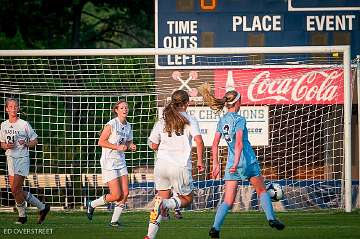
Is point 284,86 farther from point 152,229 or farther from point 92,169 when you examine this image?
point 152,229

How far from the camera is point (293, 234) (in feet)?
49.7

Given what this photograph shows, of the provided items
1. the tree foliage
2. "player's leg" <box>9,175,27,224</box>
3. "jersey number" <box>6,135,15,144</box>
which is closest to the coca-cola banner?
"jersey number" <box>6,135,15,144</box>

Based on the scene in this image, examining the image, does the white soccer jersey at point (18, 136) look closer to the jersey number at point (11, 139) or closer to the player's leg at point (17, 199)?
the jersey number at point (11, 139)

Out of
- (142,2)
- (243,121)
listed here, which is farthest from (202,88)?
(142,2)

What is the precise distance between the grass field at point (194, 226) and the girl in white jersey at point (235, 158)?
53 cm

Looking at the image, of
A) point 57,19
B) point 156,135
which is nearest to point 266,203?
point 156,135

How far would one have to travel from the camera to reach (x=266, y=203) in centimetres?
1453

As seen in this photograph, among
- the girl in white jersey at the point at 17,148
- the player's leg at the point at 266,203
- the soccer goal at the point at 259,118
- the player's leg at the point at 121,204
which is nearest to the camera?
the player's leg at the point at 266,203

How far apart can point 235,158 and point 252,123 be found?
8.05 m

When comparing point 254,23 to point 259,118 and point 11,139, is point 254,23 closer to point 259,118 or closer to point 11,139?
point 259,118

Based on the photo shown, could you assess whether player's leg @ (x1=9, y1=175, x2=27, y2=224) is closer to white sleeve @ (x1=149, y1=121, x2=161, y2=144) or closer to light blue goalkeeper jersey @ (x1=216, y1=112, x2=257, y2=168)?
white sleeve @ (x1=149, y1=121, x2=161, y2=144)

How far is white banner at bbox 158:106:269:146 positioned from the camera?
22266 millimetres

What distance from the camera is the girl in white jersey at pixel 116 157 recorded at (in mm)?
16969

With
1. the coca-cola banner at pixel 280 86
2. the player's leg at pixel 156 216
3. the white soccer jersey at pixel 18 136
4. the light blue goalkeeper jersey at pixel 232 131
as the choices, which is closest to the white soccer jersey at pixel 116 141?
the white soccer jersey at pixel 18 136
